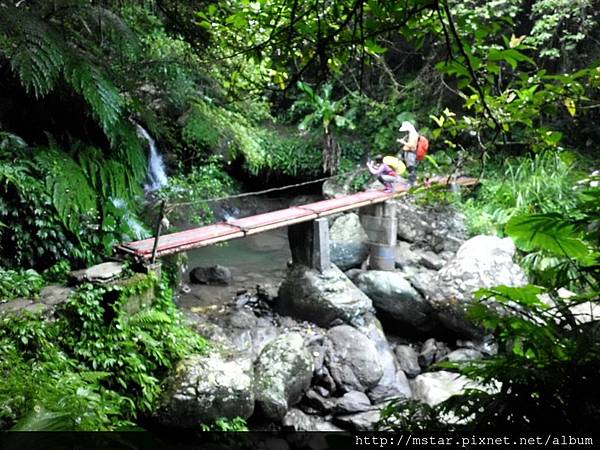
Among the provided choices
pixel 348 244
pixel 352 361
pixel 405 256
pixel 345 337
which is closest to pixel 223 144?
pixel 348 244

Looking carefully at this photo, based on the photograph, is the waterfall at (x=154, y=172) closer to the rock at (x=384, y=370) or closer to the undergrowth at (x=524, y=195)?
the rock at (x=384, y=370)

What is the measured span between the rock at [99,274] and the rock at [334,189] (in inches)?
241

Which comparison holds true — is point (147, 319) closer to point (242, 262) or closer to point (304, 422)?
point (304, 422)

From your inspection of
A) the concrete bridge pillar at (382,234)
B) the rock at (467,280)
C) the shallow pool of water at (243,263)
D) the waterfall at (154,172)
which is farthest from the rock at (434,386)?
the waterfall at (154,172)

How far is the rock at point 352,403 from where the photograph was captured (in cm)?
438

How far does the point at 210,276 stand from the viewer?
6594mm

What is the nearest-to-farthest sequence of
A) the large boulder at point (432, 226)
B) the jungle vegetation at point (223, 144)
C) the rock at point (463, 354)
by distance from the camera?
1. the jungle vegetation at point (223, 144)
2. the rock at point (463, 354)
3. the large boulder at point (432, 226)

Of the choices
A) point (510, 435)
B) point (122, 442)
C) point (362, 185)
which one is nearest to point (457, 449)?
point (510, 435)

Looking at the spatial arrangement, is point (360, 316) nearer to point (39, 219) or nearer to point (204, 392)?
point (204, 392)

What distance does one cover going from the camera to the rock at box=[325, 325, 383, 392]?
15.4 feet

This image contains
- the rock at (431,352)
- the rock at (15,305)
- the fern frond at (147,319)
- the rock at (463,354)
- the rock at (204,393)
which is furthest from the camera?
the rock at (431,352)

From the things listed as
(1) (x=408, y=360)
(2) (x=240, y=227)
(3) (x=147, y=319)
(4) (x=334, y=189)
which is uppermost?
(4) (x=334, y=189)

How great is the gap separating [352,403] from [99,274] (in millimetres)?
2597

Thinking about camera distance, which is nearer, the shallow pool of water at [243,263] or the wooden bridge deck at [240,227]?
the wooden bridge deck at [240,227]
